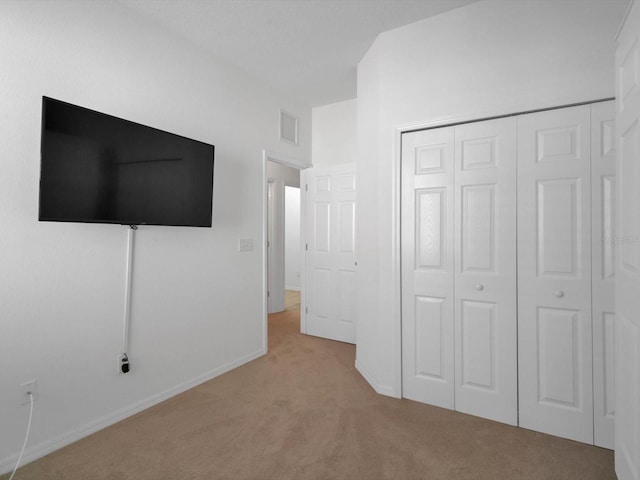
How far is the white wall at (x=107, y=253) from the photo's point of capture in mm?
1790

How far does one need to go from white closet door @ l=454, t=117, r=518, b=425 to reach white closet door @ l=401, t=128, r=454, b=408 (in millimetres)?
68

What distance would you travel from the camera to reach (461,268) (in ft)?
7.72

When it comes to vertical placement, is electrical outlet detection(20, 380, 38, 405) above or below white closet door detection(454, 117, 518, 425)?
below

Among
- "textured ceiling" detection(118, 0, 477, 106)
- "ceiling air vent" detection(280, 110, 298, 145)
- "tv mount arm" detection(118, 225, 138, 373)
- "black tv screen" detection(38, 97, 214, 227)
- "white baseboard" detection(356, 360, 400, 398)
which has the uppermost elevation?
"textured ceiling" detection(118, 0, 477, 106)

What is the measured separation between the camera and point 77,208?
1.84 metres

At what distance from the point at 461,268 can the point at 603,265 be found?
0.78 meters

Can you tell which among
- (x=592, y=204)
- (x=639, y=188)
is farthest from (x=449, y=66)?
(x=639, y=188)

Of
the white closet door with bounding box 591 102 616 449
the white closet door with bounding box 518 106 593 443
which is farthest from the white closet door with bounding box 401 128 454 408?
the white closet door with bounding box 591 102 616 449

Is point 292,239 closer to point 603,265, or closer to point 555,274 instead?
point 555,274

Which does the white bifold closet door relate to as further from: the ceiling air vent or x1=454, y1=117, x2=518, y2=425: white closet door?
the ceiling air vent

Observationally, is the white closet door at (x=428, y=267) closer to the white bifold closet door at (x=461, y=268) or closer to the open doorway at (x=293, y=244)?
the white bifold closet door at (x=461, y=268)

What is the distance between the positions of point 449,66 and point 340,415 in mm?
2593

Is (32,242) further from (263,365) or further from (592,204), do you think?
(592,204)

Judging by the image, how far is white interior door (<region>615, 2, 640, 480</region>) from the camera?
1271 millimetres
